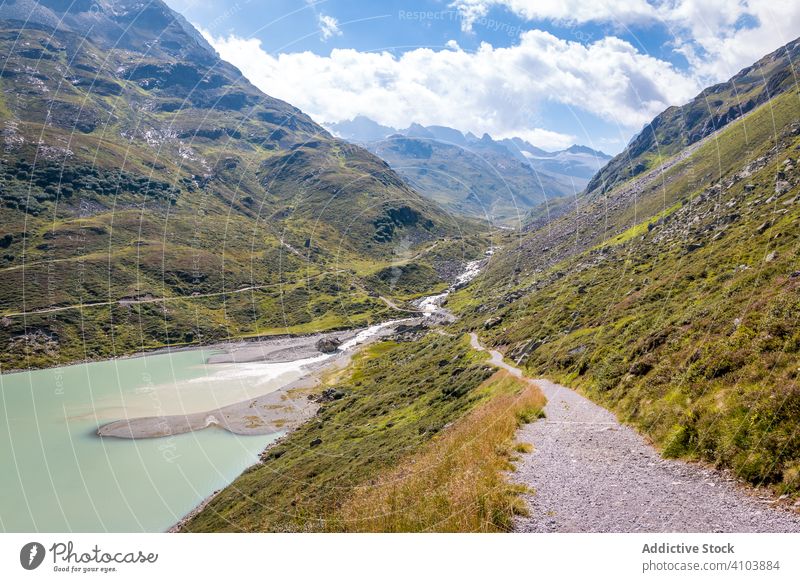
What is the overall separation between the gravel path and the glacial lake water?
133 ft

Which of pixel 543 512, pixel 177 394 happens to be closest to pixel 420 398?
pixel 543 512

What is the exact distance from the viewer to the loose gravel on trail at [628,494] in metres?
7.85

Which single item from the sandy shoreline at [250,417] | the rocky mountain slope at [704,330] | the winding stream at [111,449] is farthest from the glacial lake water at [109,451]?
the rocky mountain slope at [704,330]

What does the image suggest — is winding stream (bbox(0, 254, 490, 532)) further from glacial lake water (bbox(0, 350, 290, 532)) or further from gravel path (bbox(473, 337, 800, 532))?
gravel path (bbox(473, 337, 800, 532))

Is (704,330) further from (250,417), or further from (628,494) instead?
(250,417)

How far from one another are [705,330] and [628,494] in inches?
465

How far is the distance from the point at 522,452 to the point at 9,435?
82.6 meters

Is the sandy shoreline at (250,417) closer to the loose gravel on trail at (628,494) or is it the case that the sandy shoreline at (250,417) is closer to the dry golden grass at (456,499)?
the dry golden grass at (456,499)

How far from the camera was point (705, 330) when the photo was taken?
17.8 m

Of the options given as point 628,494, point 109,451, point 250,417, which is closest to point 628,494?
point 628,494

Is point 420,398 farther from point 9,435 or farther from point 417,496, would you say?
point 9,435

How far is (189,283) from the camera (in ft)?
562

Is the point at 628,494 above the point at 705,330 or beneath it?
beneath

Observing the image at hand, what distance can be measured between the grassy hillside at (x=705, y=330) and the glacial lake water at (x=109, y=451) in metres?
39.2
